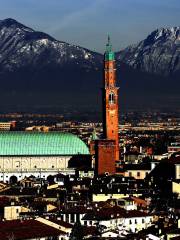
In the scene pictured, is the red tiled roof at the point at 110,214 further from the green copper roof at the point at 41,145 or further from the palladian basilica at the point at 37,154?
the green copper roof at the point at 41,145

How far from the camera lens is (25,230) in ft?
139

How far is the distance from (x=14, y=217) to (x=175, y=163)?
27128mm

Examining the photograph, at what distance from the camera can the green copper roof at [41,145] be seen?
9181cm

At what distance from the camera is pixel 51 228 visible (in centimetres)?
4369

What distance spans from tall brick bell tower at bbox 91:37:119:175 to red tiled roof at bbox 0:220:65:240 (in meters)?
39.6

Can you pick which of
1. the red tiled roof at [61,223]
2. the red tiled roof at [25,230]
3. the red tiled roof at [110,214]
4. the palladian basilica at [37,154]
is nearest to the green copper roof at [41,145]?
the palladian basilica at [37,154]

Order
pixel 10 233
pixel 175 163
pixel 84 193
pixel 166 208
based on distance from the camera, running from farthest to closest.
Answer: pixel 175 163 < pixel 84 193 < pixel 166 208 < pixel 10 233

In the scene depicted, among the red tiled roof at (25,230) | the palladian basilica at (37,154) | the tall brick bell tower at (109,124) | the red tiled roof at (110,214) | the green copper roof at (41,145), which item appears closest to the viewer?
the red tiled roof at (25,230)

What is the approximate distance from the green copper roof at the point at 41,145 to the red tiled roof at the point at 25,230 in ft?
152

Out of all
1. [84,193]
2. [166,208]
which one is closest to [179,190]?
[84,193]

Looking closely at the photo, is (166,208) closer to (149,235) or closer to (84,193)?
(84,193)

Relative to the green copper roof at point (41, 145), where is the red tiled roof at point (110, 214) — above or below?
below

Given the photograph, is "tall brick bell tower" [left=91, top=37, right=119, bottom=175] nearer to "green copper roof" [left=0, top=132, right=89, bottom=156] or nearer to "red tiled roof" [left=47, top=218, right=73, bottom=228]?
"green copper roof" [left=0, top=132, right=89, bottom=156]

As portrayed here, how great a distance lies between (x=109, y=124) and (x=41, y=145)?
5.75 meters
